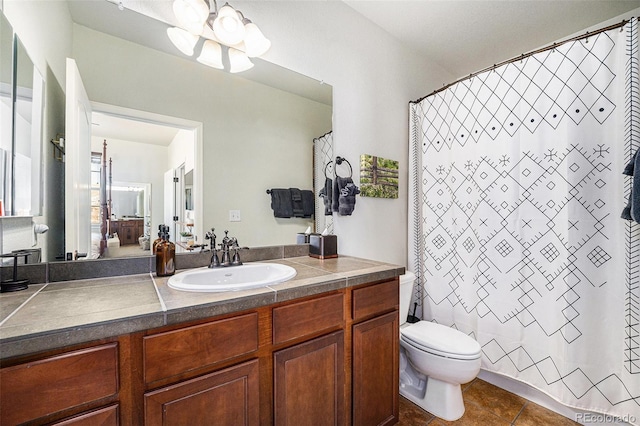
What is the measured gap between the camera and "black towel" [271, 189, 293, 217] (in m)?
1.67

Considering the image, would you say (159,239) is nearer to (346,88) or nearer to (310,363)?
(310,363)

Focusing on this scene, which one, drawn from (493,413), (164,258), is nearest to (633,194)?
(493,413)

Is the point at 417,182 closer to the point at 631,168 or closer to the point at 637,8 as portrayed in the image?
the point at 631,168

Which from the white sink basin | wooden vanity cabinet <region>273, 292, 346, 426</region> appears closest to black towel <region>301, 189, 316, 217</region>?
the white sink basin

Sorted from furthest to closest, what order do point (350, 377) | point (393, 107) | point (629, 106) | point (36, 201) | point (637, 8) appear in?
point (393, 107) < point (637, 8) < point (629, 106) < point (350, 377) < point (36, 201)

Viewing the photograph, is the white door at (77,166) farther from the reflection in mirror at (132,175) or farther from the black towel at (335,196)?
the black towel at (335,196)

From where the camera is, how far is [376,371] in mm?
1352

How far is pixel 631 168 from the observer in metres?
1.29

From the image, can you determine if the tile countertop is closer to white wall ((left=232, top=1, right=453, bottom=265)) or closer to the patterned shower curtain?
white wall ((left=232, top=1, right=453, bottom=265))

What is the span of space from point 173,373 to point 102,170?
0.92 metres

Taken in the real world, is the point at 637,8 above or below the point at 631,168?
above

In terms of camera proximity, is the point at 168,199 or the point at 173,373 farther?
the point at 168,199

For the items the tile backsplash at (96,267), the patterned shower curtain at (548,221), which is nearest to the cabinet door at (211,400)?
the tile backsplash at (96,267)

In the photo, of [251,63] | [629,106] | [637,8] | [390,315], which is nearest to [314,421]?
[390,315]
